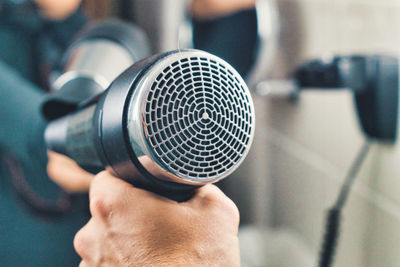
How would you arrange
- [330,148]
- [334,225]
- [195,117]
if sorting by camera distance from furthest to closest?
1. [330,148]
2. [334,225]
3. [195,117]

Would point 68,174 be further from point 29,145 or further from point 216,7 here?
point 216,7

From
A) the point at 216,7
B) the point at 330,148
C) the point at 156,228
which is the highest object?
the point at 216,7

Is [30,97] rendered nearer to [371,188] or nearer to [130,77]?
[130,77]

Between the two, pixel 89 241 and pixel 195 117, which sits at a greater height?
pixel 195 117

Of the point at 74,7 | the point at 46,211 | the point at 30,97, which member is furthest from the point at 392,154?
the point at 74,7

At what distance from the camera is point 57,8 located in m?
0.87

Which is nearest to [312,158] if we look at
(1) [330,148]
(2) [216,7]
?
(1) [330,148]

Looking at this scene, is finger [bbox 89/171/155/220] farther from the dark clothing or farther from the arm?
the arm

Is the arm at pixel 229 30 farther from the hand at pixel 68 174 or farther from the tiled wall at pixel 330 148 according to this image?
the hand at pixel 68 174

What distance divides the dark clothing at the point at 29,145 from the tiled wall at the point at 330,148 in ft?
1.32

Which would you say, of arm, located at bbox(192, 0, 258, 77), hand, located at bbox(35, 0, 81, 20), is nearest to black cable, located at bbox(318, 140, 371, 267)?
arm, located at bbox(192, 0, 258, 77)

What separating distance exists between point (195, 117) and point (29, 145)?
0.40 metres

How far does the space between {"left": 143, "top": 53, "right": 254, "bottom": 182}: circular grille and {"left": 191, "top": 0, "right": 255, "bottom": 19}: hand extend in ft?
1.47

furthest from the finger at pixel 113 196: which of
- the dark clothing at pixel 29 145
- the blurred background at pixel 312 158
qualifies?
the dark clothing at pixel 29 145
